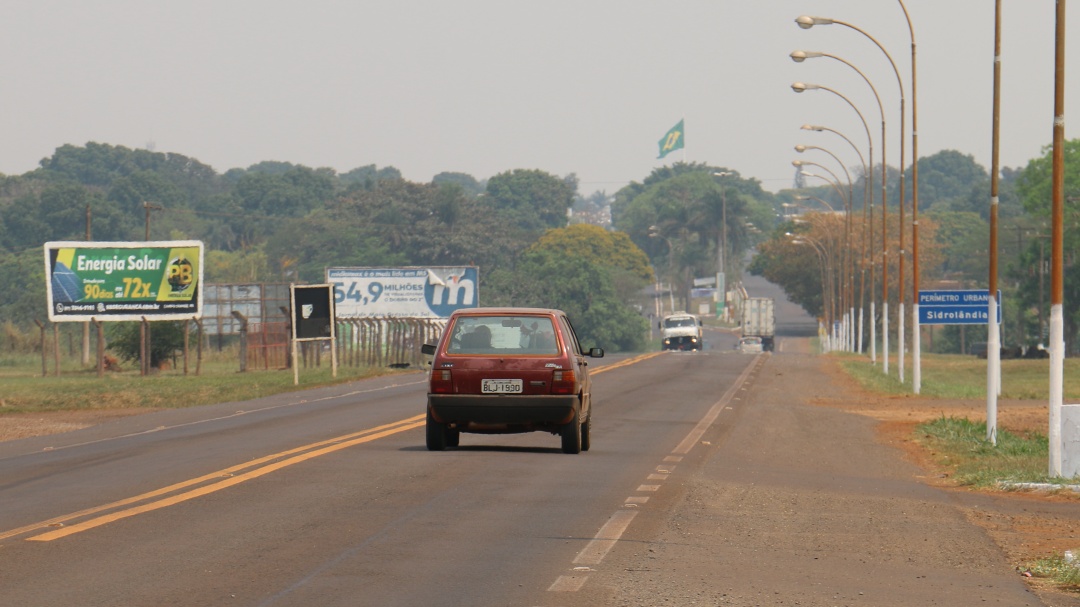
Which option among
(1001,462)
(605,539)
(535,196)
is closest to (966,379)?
(1001,462)

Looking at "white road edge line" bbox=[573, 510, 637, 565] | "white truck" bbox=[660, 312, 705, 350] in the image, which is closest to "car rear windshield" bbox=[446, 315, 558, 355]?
"white road edge line" bbox=[573, 510, 637, 565]

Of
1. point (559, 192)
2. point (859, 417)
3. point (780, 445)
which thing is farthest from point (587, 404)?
point (559, 192)

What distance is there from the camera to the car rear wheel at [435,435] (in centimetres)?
1742

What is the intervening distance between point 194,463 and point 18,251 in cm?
10315

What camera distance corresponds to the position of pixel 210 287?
2950 inches

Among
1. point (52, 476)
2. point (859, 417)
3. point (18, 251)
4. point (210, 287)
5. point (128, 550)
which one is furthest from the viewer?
point (18, 251)

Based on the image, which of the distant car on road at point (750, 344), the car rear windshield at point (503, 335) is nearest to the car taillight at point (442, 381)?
the car rear windshield at point (503, 335)

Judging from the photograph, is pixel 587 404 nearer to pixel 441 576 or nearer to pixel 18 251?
pixel 441 576

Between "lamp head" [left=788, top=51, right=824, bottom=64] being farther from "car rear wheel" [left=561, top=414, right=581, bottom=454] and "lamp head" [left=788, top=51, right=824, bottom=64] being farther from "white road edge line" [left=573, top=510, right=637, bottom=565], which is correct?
"white road edge line" [left=573, top=510, right=637, bottom=565]

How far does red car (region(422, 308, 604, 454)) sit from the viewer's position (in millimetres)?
16656

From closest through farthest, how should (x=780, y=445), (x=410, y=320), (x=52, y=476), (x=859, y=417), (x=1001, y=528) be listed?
(x=1001, y=528), (x=52, y=476), (x=780, y=445), (x=859, y=417), (x=410, y=320)

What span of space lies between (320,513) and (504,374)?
4.88m

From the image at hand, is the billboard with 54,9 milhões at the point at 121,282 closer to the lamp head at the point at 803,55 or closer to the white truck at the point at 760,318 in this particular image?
the lamp head at the point at 803,55

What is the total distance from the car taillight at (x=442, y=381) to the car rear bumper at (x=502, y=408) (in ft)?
0.22
